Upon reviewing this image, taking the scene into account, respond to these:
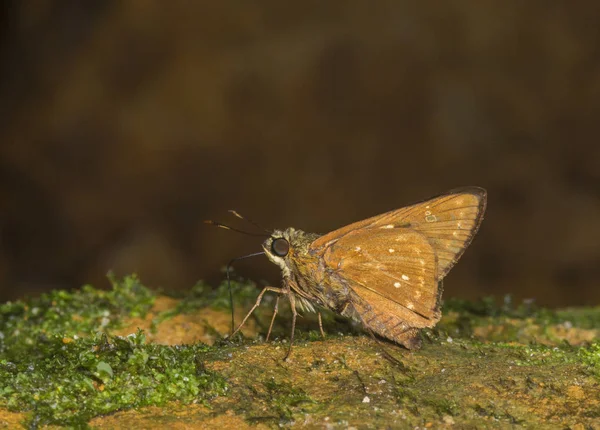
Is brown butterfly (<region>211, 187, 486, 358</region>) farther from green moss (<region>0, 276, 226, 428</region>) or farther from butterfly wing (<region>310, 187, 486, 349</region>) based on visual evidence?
green moss (<region>0, 276, 226, 428</region>)

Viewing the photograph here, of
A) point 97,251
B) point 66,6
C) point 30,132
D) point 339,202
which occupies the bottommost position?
point 97,251

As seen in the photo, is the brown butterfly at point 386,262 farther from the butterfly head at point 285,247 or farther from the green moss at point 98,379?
the green moss at point 98,379

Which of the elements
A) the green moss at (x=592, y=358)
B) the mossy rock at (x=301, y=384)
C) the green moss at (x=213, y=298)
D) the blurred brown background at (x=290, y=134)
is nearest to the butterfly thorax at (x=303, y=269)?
the mossy rock at (x=301, y=384)

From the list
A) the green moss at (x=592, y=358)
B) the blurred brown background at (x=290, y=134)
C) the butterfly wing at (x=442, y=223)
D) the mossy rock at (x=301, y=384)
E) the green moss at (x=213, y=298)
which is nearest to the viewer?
the mossy rock at (x=301, y=384)

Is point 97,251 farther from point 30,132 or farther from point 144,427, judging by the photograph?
point 144,427

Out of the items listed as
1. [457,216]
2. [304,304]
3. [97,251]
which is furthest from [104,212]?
[457,216]

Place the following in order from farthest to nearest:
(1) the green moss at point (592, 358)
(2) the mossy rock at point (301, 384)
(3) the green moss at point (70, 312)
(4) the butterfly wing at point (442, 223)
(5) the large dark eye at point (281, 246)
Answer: (3) the green moss at point (70, 312)
(5) the large dark eye at point (281, 246)
(4) the butterfly wing at point (442, 223)
(1) the green moss at point (592, 358)
(2) the mossy rock at point (301, 384)
